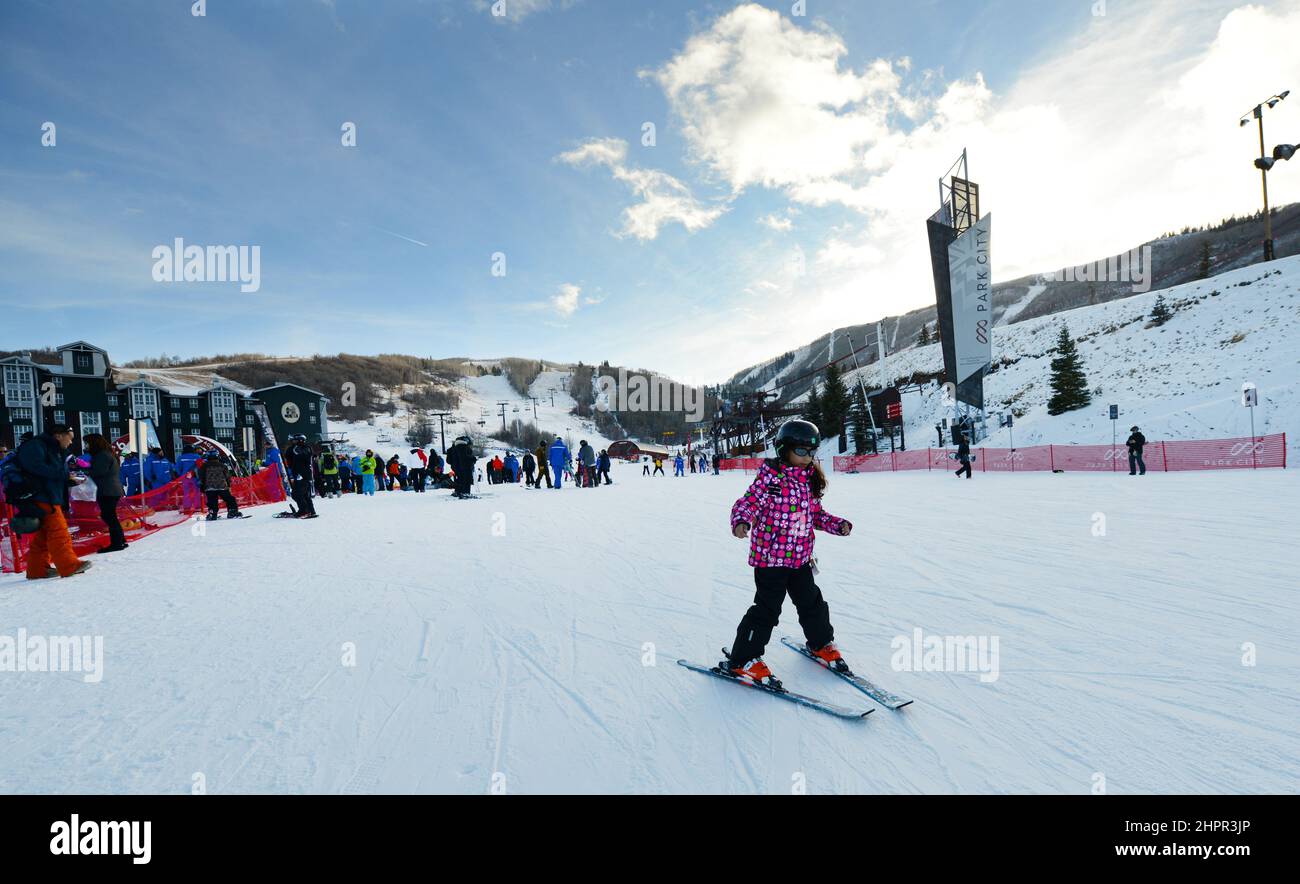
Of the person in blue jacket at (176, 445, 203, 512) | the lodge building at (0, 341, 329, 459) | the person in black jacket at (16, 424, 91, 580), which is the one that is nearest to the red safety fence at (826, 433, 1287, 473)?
the person in black jacket at (16, 424, 91, 580)

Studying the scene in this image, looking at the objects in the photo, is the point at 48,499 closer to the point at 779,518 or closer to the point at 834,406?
the point at 779,518

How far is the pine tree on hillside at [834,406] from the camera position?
36.4 m

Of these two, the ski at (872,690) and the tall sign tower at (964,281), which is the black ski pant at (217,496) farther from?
the tall sign tower at (964,281)

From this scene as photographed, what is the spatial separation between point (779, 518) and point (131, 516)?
10.7m

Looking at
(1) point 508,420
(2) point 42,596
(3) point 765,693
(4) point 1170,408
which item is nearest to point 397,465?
(2) point 42,596

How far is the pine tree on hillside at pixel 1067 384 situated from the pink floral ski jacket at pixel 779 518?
101 feet

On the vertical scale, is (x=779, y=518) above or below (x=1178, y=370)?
below

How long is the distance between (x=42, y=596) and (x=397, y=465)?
17.0 metres

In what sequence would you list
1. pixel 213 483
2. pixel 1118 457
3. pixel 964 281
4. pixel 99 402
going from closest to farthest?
pixel 213 483, pixel 1118 457, pixel 964 281, pixel 99 402

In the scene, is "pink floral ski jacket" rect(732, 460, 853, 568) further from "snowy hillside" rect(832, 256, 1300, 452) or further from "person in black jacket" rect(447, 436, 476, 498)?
"snowy hillside" rect(832, 256, 1300, 452)

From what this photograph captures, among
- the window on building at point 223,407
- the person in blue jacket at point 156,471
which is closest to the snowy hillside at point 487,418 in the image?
the window on building at point 223,407

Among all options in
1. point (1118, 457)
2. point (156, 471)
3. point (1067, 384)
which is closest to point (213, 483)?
point (156, 471)

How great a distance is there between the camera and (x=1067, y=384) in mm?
26938
